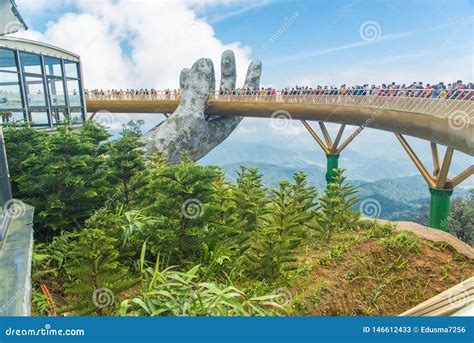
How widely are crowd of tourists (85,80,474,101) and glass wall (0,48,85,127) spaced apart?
10292 mm

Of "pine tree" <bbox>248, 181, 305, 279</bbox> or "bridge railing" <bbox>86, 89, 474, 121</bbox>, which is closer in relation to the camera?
"pine tree" <bbox>248, 181, 305, 279</bbox>

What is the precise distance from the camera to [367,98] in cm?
1470

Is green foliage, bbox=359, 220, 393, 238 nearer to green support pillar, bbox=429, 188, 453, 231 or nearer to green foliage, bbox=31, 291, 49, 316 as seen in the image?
green foliage, bbox=31, 291, 49, 316

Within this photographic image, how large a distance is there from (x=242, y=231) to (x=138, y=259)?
5.95 ft

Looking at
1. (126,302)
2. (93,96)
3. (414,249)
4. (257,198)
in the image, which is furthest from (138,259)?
(93,96)

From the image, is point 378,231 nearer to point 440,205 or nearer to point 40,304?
point 40,304

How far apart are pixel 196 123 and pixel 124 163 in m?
18.4

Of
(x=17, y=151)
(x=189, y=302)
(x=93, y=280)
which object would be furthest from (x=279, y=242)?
(x=17, y=151)

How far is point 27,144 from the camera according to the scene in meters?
7.76

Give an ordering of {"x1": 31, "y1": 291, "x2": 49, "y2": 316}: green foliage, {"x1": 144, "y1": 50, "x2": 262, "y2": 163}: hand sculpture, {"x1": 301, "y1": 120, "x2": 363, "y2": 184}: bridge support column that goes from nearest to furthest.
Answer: {"x1": 31, "y1": 291, "x2": 49, "y2": 316}: green foliage < {"x1": 301, "y1": 120, "x2": 363, "y2": 184}: bridge support column < {"x1": 144, "y1": 50, "x2": 262, "y2": 163}: hand sculpture

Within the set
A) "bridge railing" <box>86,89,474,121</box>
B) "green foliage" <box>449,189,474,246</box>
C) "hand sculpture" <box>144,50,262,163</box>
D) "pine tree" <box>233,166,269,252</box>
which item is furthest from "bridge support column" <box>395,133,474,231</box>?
"hand sculpture" <box>144,50,262,163</box>

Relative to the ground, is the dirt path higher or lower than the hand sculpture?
lower

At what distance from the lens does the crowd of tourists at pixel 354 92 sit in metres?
10.4

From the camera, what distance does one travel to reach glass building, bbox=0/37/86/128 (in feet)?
41.0
